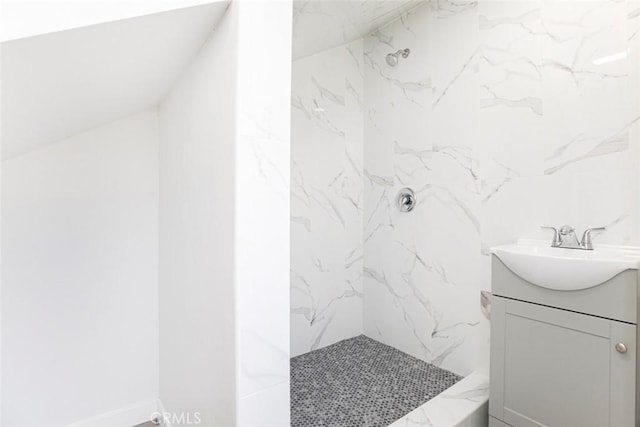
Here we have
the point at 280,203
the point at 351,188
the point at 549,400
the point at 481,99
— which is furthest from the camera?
the point at 351,188

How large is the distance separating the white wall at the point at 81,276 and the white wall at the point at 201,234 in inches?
7.6

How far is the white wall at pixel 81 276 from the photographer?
5.10ft

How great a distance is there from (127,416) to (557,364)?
213 centimetres

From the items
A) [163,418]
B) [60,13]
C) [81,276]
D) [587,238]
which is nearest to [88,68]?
[60,13]

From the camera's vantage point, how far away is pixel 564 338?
1.25 metres

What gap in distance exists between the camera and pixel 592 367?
3.88ft

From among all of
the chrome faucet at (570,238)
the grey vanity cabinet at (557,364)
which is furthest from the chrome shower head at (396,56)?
the grey vanity cabinet at (557,364)

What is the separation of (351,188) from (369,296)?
82 centimetres

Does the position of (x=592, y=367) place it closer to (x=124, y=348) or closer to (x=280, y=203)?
(x=280, y=203)

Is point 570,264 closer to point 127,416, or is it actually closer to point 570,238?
point 570,238

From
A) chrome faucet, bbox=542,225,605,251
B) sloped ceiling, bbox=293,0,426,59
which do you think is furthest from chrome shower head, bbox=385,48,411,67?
chrome faucet, bbox=542,225,605,251

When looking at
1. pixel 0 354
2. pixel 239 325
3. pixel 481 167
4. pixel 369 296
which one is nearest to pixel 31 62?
pixel 239 325

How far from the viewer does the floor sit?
1579 millimetres

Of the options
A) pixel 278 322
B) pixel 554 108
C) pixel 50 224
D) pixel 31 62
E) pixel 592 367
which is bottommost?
pixel 592 367
